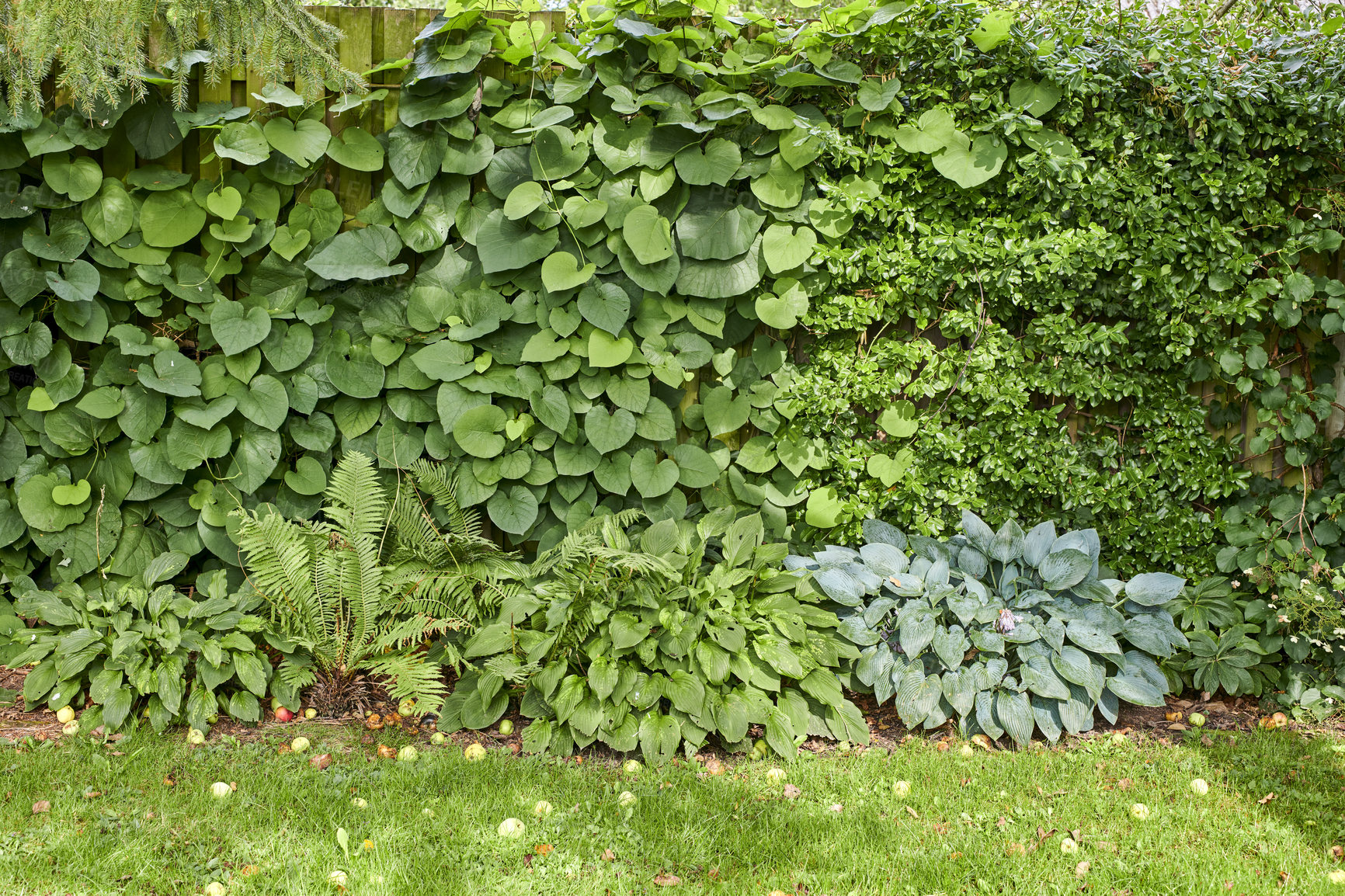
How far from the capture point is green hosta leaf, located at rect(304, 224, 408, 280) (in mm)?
2648

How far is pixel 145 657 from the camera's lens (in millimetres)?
2393

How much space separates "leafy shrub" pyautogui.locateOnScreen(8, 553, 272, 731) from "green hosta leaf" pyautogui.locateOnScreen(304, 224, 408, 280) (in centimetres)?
101

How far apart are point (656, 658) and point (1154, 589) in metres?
1.53

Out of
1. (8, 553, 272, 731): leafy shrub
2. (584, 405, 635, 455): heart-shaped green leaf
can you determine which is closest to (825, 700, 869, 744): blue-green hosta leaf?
(584, 405, 635, 455): heart-shaped green leaf

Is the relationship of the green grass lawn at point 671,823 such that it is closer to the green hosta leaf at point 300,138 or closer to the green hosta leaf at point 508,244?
the green hosta leaf at point 508,244

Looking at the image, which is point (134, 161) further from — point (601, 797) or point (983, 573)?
point (983, 573)

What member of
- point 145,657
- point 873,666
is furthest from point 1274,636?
point 145,657

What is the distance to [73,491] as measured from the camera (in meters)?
2.68

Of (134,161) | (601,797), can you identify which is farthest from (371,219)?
(601,797)

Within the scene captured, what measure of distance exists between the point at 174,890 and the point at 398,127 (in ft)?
7.04

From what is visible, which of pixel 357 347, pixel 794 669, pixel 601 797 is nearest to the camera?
pixel 601 797

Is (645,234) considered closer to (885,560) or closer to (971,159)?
(971,159)

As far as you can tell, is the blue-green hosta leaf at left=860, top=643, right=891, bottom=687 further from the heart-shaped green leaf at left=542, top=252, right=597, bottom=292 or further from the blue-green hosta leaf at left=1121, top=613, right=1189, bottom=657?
the heart-shaped green leaf at left=542, top=252, right=597, bottom=292

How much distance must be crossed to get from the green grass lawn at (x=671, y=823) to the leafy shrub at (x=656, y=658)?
0.11 metres
